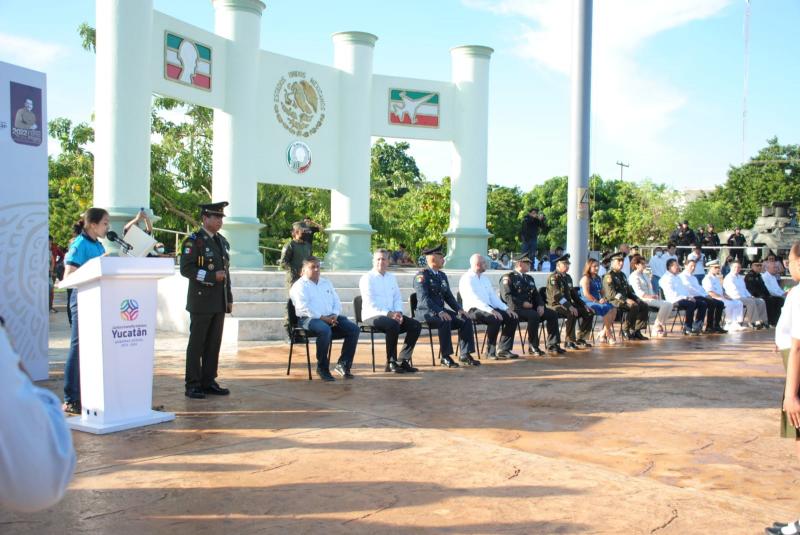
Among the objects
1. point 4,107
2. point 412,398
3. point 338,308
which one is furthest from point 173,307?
point 412,398

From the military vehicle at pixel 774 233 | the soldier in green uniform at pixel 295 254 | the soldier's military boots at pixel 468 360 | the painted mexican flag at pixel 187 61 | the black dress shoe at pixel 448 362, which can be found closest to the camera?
the black dress shoe at pixel 448 362

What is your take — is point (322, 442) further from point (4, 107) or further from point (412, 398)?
point (4, 107)

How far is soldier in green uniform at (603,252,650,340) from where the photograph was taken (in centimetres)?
1161

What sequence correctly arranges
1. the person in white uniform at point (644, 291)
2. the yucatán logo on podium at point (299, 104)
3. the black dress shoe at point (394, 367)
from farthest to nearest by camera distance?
1. the yucatán logo on podium at point (299, 104)
2. the person in white uniform at point (644, 291)
3. the black dress shoe at point (394, 367)

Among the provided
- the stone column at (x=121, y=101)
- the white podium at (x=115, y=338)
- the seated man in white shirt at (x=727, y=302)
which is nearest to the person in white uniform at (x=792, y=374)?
the white podium at (x=115, y=338)

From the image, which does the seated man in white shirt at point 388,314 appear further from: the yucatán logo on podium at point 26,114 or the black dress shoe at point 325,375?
the yucatán logo on podium at point 26,114

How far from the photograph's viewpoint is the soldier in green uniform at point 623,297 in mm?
11613

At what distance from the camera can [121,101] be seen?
1098 centimetres

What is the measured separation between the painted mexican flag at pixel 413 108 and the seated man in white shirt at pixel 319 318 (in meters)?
8.74

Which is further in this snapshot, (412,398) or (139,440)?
(412,398)

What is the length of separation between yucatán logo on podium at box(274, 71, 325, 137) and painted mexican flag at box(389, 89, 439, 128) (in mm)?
1651

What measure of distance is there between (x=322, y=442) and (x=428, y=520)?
5.14ft

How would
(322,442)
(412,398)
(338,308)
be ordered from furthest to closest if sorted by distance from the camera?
(338,308)
(412,398)
(322,442)

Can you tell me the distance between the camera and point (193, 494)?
379 centimetres
